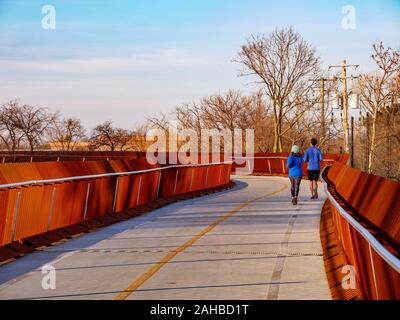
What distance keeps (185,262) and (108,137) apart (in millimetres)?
112108

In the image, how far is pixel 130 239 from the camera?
1766 centimetres

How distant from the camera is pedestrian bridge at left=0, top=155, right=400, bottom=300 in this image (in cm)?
1087

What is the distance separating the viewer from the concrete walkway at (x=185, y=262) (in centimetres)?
1110

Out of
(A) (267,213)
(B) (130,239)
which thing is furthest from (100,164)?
(B) (130,239)

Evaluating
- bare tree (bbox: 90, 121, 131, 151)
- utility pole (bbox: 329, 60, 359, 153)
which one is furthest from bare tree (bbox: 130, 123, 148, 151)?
utility pole (bbox: 329, 60, 359, 153)

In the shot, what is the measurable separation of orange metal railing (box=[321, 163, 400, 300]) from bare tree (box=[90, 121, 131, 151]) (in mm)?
105325

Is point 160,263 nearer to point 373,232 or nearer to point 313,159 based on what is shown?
point 373,232

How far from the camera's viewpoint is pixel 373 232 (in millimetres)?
11859

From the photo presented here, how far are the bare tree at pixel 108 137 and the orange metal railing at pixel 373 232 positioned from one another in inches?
4147

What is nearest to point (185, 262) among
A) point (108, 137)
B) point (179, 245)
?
point (179, 245)

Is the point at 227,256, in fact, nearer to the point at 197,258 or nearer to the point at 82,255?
the point at 197,258

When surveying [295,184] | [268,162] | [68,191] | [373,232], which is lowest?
[268,162]

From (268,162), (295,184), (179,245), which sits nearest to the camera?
(179,245)
